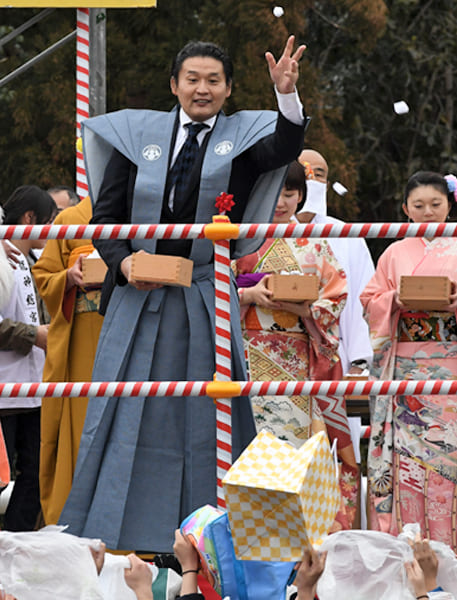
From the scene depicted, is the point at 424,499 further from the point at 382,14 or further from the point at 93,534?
the point at 382,14

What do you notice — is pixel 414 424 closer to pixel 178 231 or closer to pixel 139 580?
pixel 178 231

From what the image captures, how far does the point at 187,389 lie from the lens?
396cm

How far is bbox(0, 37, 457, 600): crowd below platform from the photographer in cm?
425

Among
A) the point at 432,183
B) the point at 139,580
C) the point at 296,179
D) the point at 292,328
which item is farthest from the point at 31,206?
the point at 139,580

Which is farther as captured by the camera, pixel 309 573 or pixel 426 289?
pixel 426 289

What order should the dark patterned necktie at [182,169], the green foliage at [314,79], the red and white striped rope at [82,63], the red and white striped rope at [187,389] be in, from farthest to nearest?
the green foliage at [314,79]
the red and white striped rope at [82,63]
the dark patterned necktie at [182,169]
the red and white striped rope at [187,389]

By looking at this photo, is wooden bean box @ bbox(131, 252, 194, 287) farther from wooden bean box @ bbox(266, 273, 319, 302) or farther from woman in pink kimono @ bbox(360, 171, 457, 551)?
woman in pink kimono @ bbox(360, 171, 457, 551)

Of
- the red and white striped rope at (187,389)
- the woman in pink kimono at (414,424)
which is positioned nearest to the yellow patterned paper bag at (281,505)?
the red and white striped rope at (187,389)

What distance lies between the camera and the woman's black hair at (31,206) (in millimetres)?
5434

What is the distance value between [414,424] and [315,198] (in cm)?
138

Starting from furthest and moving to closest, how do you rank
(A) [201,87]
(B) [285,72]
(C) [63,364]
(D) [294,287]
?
(C) [63,364], (D) [294,287], (A) [201,87], (B) [285,72]

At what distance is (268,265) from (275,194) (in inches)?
26.8

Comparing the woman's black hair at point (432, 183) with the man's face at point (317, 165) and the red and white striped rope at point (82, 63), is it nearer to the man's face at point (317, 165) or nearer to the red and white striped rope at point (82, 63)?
the man's face at point (317, 165)

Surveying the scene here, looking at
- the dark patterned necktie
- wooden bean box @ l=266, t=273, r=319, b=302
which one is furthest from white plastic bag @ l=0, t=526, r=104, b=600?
wooden bean box @ l=266, t=273, r=319, b=302
